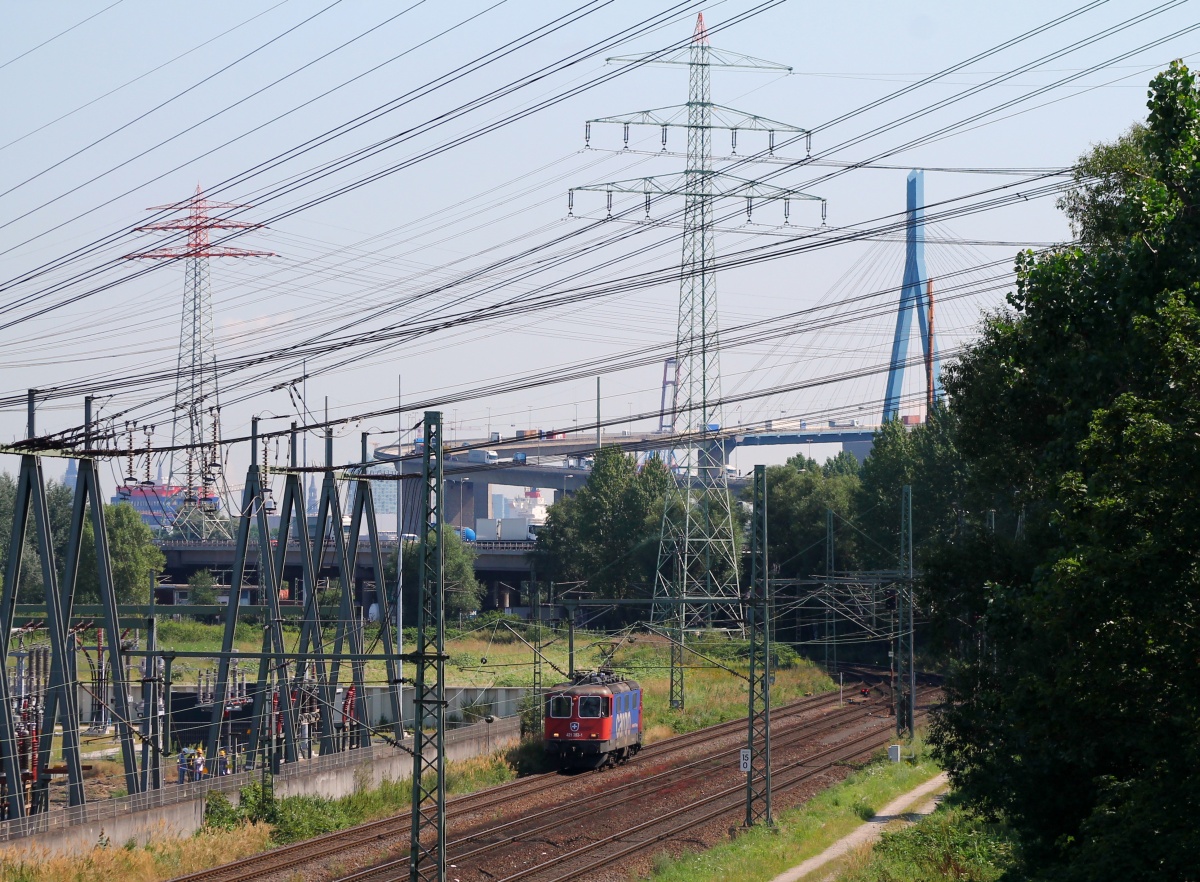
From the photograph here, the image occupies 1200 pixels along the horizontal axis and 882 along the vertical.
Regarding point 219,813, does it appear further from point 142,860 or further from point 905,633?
point 905,633

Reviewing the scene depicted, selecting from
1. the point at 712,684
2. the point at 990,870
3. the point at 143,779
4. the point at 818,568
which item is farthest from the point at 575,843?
the point at 818,568

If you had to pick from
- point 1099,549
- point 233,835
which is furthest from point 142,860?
point 1099,549

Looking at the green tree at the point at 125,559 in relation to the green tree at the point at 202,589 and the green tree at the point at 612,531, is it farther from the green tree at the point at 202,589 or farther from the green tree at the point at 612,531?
the green tree at the point at 612,531

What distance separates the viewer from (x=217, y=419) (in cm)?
4847

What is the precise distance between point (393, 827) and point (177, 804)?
16.8 feet

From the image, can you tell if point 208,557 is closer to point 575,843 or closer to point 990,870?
point 575,843

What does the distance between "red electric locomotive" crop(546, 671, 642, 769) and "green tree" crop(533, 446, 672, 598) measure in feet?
160

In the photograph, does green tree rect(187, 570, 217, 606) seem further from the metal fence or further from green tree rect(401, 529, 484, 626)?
the metal fence

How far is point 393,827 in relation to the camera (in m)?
31.4

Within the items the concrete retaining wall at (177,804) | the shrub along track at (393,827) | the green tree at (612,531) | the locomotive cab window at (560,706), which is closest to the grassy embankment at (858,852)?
the shrub along track at (393,827)

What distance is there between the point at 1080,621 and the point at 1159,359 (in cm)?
284

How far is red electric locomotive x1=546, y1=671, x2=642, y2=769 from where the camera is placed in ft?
129

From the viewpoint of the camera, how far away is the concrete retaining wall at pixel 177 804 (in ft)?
85.0

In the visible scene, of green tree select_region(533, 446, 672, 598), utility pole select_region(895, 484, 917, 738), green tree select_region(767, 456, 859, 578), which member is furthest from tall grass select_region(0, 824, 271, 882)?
green tree select_region(533, 446, 672, 598)
